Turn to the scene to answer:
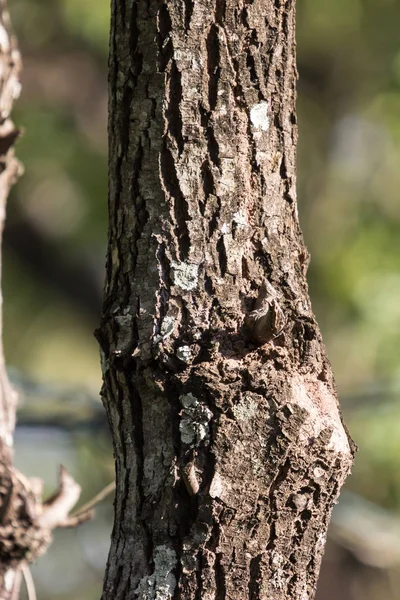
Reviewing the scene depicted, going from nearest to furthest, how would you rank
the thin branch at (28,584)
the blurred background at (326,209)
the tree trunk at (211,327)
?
1. the tree trunk at (211,327)
2. the thin branch at (28,584)
3. the blurred background at (326,209)

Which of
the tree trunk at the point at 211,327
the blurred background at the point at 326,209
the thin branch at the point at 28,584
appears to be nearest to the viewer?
the tree trunk at the point at 211,327

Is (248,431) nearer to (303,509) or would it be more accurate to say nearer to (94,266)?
(303,509)

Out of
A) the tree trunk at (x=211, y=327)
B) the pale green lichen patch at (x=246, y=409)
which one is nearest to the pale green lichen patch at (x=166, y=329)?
the tree trunk at (x=211, y=327)

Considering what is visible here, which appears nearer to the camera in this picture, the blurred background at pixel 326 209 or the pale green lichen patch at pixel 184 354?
the pale green lichen patch at pixel 184 354

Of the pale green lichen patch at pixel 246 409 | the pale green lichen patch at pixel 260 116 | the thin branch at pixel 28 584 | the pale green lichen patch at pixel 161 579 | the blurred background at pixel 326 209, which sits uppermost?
the blurred background at pixel 326 209

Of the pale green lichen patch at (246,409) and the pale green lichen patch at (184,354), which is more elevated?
the pale green lichen patch at (184,354)

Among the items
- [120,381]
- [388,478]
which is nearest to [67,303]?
[388,478]

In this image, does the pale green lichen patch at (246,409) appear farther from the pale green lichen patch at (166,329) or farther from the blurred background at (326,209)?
the blurred background at (326,209)
